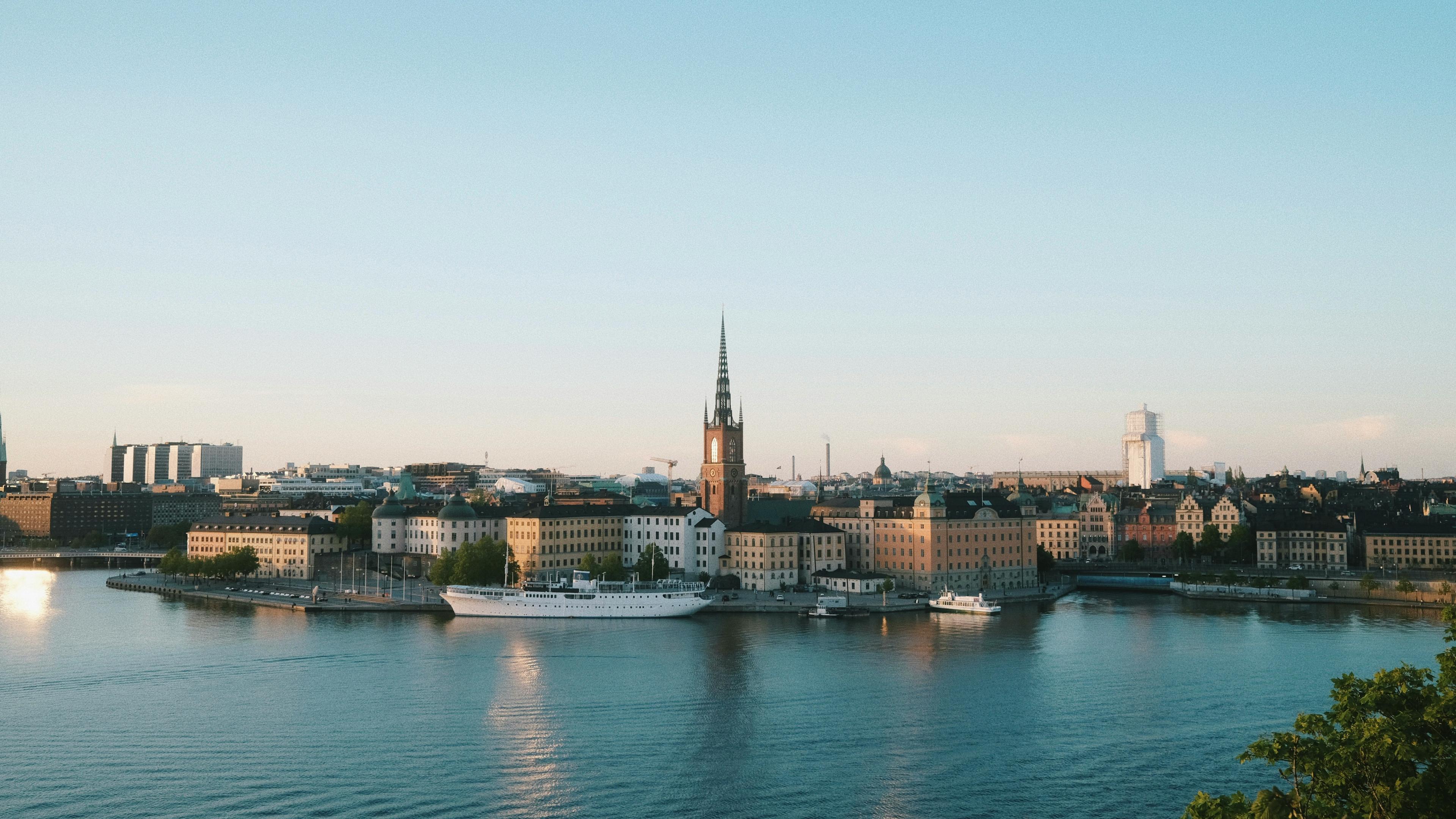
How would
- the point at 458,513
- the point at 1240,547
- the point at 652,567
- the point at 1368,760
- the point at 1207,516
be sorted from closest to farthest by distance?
1. the point at 1368,760
2. the point at 652,567
3. the point at 458,513
4. the point at 1240,547
5. the point at 1207,516

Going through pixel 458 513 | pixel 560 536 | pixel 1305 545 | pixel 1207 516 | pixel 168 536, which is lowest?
pixel 1305 545

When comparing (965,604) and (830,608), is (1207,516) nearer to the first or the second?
(965,604)

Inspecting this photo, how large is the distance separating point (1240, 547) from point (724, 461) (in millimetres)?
38097

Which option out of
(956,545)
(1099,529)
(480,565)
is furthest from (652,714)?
(1099,529)

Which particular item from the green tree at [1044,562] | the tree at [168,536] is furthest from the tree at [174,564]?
the green tree at [1044,562]

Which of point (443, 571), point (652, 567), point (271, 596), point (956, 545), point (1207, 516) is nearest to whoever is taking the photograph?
point (443, 571)

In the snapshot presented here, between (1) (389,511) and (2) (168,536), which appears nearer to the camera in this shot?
(1) (389,511)

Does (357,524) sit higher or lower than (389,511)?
lower

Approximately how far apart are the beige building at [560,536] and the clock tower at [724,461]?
555cm

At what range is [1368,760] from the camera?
17.8 meters

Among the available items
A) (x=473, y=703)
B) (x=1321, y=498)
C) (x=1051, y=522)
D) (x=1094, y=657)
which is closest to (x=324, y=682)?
(x=473, y=703)

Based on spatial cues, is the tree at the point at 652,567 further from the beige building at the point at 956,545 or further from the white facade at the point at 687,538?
the beige building at the point at 956,545

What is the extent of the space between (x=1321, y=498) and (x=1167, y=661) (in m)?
92.4

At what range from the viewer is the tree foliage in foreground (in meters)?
17.6
